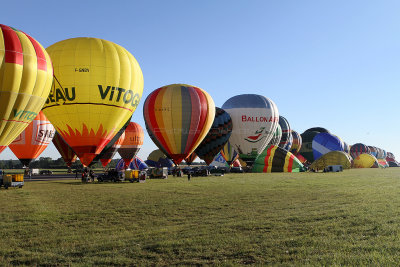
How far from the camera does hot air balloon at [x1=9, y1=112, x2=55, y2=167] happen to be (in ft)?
126

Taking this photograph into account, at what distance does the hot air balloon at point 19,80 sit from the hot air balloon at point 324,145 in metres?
62.2

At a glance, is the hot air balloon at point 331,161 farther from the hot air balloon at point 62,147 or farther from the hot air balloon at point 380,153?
the hot air balloon at point 380,153

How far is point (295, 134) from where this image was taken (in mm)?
78438

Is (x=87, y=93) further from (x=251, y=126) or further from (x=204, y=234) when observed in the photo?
(x=251, y=126)

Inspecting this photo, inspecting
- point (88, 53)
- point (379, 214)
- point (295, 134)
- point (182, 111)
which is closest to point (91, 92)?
point (88, 53)

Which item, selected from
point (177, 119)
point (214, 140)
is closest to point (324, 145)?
point (214, 140)

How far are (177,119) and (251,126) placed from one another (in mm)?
16374

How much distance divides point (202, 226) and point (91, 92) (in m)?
17.5

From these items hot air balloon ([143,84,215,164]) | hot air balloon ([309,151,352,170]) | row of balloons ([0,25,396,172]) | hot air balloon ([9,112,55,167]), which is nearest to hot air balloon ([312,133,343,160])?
hot air balloon ([309,151,352,170])

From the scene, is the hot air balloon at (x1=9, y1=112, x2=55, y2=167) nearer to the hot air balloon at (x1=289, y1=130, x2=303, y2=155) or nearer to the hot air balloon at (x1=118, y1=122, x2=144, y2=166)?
the hot air balloon at (x1=118, y1=122, x2=144, y2=166)

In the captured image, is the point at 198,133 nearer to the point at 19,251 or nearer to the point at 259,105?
the point at 259,105

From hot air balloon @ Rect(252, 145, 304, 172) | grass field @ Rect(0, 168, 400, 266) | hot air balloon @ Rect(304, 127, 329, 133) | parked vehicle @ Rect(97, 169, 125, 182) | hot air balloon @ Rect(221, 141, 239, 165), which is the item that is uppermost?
hot air balloon @ Rect(304, 127, 329, 133)

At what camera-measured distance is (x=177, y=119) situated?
36.5 metres

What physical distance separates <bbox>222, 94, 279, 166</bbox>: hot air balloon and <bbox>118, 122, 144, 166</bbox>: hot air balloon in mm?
15674
